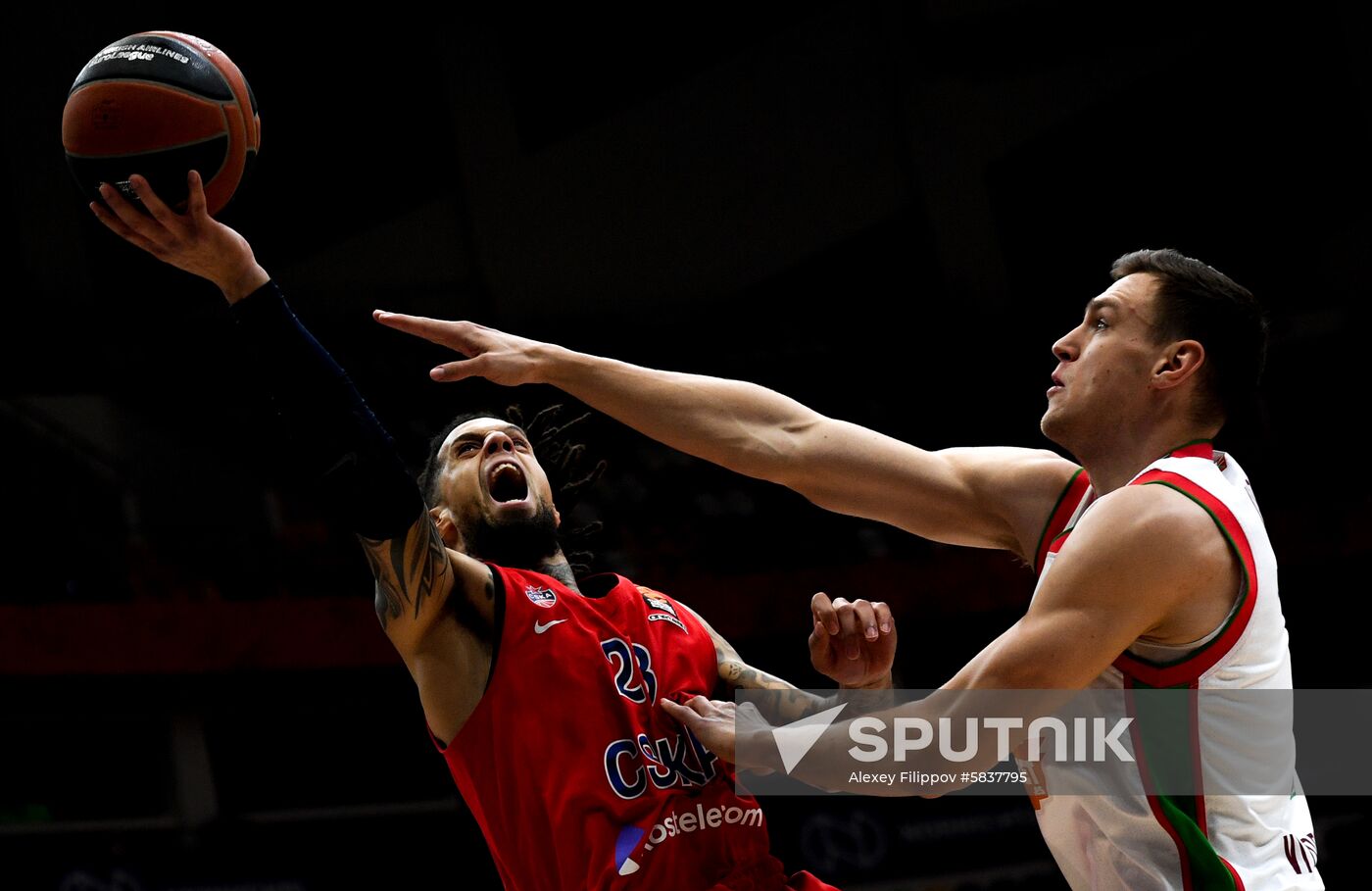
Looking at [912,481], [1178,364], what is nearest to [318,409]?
[912,481]

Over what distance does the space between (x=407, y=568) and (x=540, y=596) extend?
1.42 feet

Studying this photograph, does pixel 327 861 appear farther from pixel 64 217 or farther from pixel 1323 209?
pixel 1323 209

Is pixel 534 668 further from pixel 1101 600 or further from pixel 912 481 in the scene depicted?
pixel 1101 600

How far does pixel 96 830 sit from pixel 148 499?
9.29 feet

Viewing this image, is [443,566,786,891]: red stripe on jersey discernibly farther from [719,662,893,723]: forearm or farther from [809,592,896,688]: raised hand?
[809,592,896,688]: raised hand

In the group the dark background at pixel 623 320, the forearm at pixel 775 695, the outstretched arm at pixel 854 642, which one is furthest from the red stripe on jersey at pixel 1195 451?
the dark background at pixel 623 320

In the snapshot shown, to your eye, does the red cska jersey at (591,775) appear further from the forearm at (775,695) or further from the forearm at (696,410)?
the forearm at (696,410)

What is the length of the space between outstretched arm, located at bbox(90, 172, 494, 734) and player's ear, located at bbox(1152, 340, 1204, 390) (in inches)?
57.5

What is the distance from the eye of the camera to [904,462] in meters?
2.99

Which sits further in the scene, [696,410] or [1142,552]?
[696,410]

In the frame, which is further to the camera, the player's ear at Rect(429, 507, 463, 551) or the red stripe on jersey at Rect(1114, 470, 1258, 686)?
the player's ear at Rect(429, 507, 463, 551)

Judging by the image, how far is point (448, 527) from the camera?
3.54 m

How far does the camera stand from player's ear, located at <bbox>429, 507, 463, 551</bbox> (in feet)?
11.6

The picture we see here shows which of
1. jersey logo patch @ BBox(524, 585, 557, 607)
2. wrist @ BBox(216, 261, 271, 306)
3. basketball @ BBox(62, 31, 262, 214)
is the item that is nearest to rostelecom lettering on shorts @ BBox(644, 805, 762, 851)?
jersey logo patch @ BBox(524, 585, 557, 607)
